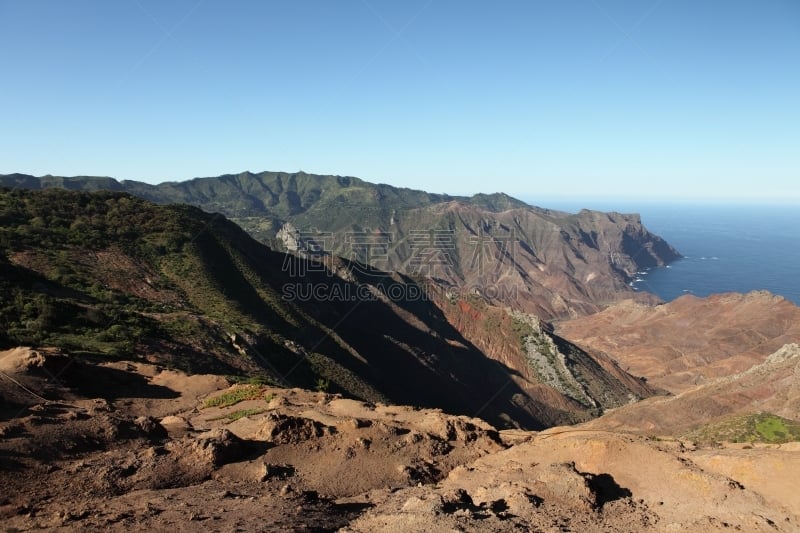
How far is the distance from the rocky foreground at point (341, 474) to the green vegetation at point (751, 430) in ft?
55.7

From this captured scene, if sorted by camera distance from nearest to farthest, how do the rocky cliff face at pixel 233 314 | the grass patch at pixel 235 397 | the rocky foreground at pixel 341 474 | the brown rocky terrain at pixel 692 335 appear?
the rocky foreground at pixel 341 474 < the grass patch at pixel 235 397 < the rocky cliff face at pixel 233 314 < the brown rocky terrain at pixel 692 335

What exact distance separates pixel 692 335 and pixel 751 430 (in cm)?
8867

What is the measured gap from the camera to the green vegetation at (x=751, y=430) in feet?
88.6

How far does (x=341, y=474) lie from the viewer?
12570 millimetres

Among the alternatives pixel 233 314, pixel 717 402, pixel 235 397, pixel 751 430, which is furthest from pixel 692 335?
pixel 235 397

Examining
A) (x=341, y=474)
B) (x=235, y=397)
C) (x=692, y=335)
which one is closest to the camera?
(x=341, y=474)

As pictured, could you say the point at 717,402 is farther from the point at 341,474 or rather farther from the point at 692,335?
the point at 692,335

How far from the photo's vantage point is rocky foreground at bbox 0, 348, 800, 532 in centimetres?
938

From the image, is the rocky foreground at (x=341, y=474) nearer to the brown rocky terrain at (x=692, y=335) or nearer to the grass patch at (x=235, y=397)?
the grass patch at (x=235, y=397)

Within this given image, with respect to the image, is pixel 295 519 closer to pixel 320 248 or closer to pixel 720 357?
pixel 720 357

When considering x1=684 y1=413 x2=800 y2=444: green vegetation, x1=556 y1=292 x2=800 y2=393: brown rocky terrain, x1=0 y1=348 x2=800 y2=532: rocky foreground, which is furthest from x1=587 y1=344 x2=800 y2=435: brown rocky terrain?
x1=556 y1=292 x2=800 y2=393: brown rocky terrain

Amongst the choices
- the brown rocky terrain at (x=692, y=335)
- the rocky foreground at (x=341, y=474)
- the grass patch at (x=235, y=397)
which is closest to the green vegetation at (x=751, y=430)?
the rocky foreground at (x=341, y=474)

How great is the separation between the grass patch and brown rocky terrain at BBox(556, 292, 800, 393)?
7981 cm

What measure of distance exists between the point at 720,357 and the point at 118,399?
10760 cm
